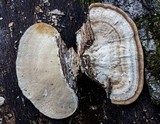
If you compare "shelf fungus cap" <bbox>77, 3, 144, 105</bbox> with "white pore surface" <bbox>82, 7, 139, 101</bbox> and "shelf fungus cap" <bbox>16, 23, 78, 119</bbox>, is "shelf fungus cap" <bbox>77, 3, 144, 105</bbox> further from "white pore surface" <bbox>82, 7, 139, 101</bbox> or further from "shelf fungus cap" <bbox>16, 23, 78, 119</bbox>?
"shelf fungus cap" <bbox>16, 23, 78, 119</bbox>

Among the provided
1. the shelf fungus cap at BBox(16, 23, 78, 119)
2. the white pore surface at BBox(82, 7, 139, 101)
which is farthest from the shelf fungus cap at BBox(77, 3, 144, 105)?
the shelf fungus cap at BBox(16, 23, 78, 119)

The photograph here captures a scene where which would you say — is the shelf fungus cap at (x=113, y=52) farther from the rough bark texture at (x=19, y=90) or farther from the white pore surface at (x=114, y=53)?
the rough bark texture at (x=19, y=90)

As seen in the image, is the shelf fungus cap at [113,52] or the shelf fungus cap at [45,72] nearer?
the shelf fungus cap at [113,52]

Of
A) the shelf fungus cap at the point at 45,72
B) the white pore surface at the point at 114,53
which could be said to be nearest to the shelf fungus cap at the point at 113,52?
the white pore surface at the point at 114,53

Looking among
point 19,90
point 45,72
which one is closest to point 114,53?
point 45,72

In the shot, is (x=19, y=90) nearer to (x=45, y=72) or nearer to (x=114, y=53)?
(x=45, y=72)
